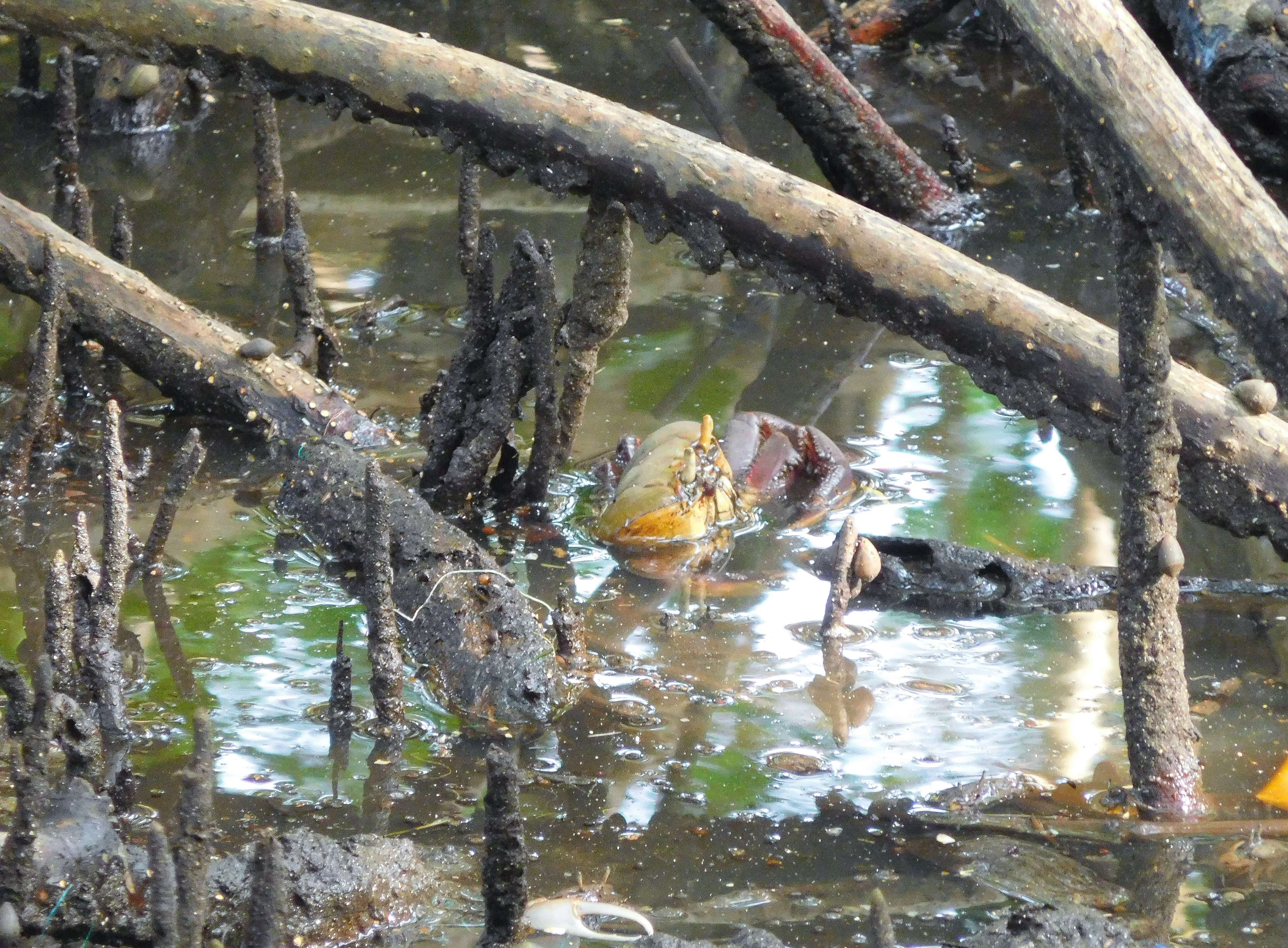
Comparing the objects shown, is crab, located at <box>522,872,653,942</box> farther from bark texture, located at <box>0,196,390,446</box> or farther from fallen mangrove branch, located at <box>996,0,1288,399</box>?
bark texture, located at <box>0,196,390,446</box>

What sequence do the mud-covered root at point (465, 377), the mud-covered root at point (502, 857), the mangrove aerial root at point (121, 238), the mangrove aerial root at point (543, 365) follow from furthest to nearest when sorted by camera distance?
the mangrove aerial root at point (121, 238)
the mud-covered root at point (465, 377)
the mangrove aerial root at point (543, 365)
the mud-covered root at point (502, 857)

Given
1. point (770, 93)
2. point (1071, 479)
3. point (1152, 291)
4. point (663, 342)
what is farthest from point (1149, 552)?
point (770, 93)

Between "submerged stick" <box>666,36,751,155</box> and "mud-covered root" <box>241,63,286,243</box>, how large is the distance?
194 centimetres

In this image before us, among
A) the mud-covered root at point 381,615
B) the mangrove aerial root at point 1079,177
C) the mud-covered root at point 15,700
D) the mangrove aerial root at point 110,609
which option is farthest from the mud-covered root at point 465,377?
the mangrove aerial root at point 1079,177

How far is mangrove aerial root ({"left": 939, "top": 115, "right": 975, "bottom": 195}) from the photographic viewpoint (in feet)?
26.2

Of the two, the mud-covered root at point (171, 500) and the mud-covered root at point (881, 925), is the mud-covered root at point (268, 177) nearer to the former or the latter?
the mud-covered root at point (171, 500)

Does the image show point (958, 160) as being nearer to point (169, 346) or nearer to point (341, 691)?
point (169, 346)

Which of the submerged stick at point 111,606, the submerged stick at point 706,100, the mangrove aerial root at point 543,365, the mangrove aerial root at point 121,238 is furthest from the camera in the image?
the submerged stick at point 706,100

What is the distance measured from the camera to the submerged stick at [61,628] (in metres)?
3.29

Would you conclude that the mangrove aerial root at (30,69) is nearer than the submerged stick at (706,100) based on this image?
No

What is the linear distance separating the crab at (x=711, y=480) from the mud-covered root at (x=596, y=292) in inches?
14.4

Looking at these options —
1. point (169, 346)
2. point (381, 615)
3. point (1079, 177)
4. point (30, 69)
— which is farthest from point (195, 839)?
point (30, 69)

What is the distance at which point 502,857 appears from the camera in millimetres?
2537

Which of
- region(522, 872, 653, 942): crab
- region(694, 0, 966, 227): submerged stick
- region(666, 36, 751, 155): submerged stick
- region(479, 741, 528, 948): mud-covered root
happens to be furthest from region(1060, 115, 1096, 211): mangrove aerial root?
region(479, 741, 528, 948): mud-covered root
